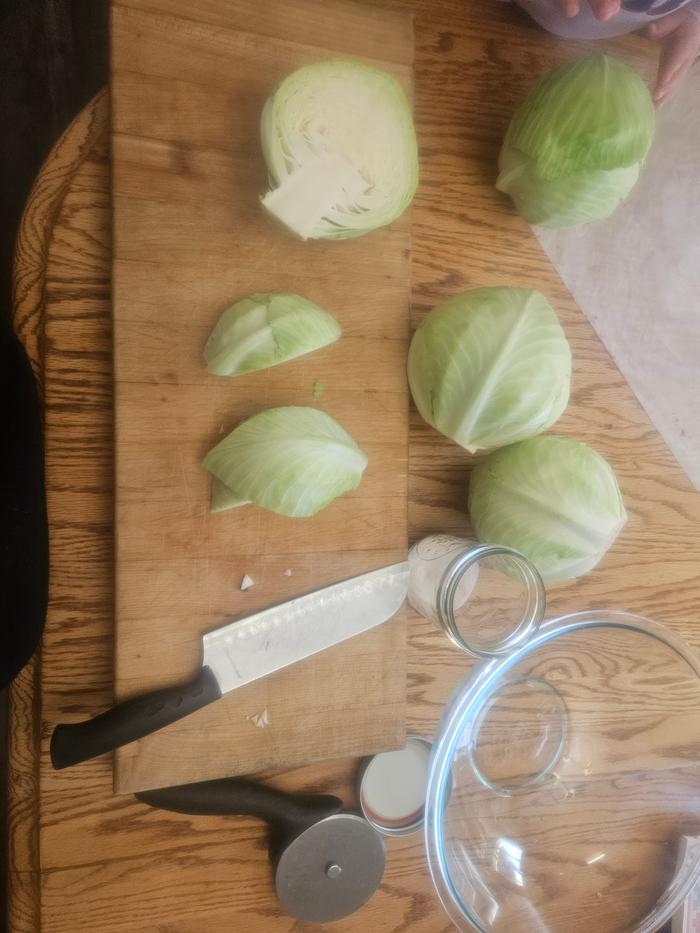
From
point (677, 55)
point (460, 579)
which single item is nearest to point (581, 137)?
point (677, 55)

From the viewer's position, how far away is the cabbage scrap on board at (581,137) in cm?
100

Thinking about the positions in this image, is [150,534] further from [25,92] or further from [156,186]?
[25,92]

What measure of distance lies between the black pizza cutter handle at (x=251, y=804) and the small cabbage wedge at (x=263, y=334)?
578 millimetres

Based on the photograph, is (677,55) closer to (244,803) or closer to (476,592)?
(476,592)

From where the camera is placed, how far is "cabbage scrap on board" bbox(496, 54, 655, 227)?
3.26 ft

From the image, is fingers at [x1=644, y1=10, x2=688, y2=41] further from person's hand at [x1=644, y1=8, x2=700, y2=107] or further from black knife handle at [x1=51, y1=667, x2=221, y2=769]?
black knife handle at [x1=51, y1=667, x2=221, y2=769]

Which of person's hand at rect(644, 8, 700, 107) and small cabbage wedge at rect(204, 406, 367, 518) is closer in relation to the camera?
small cabbage wedge at rect(204, 406, 367, 518)

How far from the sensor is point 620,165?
101 centimetres

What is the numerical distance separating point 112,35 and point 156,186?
19cm

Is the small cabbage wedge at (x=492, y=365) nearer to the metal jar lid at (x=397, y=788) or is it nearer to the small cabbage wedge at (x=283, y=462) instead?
the small cabbage wedge at (x=283, y=462)

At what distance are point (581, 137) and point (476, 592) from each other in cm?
65

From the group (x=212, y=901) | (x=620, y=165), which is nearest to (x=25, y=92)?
(x=620, y=165)

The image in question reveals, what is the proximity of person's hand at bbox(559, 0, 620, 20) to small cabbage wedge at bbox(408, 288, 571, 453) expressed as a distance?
38cm

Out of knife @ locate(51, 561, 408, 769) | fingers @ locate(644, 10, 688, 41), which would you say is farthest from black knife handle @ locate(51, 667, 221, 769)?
fingers @ locate(644, 10, 688, 41)
